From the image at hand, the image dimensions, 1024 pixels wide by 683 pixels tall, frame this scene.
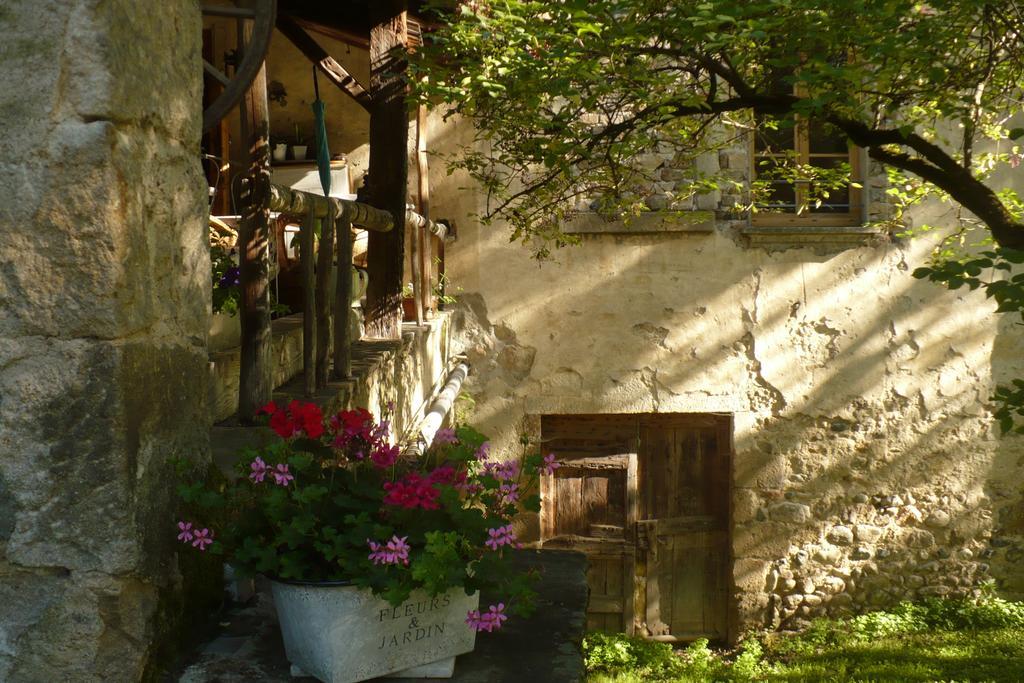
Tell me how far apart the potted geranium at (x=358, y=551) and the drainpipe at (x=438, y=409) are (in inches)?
57.8

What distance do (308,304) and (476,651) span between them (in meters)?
1.68

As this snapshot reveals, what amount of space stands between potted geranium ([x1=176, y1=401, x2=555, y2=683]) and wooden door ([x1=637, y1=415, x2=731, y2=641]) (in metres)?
6.50

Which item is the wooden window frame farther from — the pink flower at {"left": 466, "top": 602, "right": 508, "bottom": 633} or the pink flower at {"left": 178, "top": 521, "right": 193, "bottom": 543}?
the pink flower at {"left": 178, "top": 521, "right": 193, "bottom": 543}

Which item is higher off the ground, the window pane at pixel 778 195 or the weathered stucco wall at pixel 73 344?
the window pane at pixel 778 195

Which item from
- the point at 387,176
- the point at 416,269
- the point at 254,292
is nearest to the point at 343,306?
the point at 254,292

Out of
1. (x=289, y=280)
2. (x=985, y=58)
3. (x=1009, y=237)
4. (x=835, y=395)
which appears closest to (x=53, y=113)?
(x=289, y=280)

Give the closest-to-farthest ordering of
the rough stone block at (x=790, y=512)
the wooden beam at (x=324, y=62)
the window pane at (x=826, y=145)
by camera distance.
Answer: the wooden beam at (x=324, y=62) → the rough stone block at (x=790, y=512) → the window pane at (x=826, y=145)

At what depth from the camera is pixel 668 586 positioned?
8.45 metres

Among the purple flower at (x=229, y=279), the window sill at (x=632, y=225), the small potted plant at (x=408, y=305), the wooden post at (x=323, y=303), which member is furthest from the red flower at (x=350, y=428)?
the window sill at (x=632, y=225)

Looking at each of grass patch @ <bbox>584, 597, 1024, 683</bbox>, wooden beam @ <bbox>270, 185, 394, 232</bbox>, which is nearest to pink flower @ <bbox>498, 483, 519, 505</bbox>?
wooden beam @ <bbox>270, 185, 394, 232</bbox>

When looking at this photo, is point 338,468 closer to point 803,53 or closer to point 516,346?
point 803,53

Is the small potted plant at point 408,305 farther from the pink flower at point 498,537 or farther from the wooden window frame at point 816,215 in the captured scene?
the pink flower at point 498,537

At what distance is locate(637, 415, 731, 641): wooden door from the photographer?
840 cm

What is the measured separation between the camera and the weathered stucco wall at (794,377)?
806 cm
